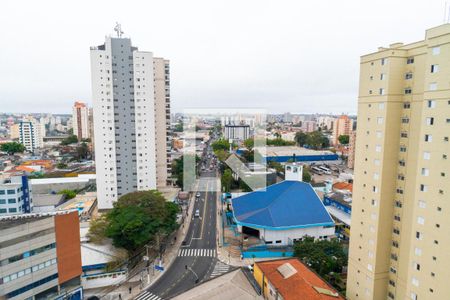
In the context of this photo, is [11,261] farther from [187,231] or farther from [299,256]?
[299,256]

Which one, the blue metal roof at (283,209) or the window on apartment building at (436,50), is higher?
the window on apartment building at (436,50)

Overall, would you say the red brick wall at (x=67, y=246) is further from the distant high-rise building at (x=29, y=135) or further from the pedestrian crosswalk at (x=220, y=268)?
the distant high-rise building at (x=29, y=135)

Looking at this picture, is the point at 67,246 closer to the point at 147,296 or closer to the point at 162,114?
the point at 147,296

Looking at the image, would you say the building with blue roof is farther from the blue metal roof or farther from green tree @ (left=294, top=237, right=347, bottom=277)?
green tree @ (left=294, top=237, right=347, bottom=277)

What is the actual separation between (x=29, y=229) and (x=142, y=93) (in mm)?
22404

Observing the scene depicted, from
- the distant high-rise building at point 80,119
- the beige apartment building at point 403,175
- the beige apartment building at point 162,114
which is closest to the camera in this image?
the beige apartment building at point 403,175

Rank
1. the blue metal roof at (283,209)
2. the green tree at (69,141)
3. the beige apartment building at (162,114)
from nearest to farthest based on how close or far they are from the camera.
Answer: the blue metal roof at (283,209) → the beige apartment building at (162,114) → the green tree at (69,141)

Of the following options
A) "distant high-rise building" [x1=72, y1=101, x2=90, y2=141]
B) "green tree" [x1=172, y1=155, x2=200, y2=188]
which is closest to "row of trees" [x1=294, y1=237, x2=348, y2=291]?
"green tree" [x1=172, y1=155, x2=200, y2=188]

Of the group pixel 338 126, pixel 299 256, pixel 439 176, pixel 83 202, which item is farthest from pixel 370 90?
pixel 338 126

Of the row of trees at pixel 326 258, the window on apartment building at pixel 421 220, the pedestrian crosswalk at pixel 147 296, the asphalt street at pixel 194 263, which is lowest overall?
the pedestrian crosswalk at pixel 147 296

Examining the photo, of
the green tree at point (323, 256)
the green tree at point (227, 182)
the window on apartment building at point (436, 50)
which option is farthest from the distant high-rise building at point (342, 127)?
the window on apartment building at point (436, 50)

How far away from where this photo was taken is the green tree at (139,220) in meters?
21.6

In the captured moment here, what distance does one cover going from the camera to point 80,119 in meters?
96.8

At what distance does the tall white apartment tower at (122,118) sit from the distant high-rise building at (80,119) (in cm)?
7176
